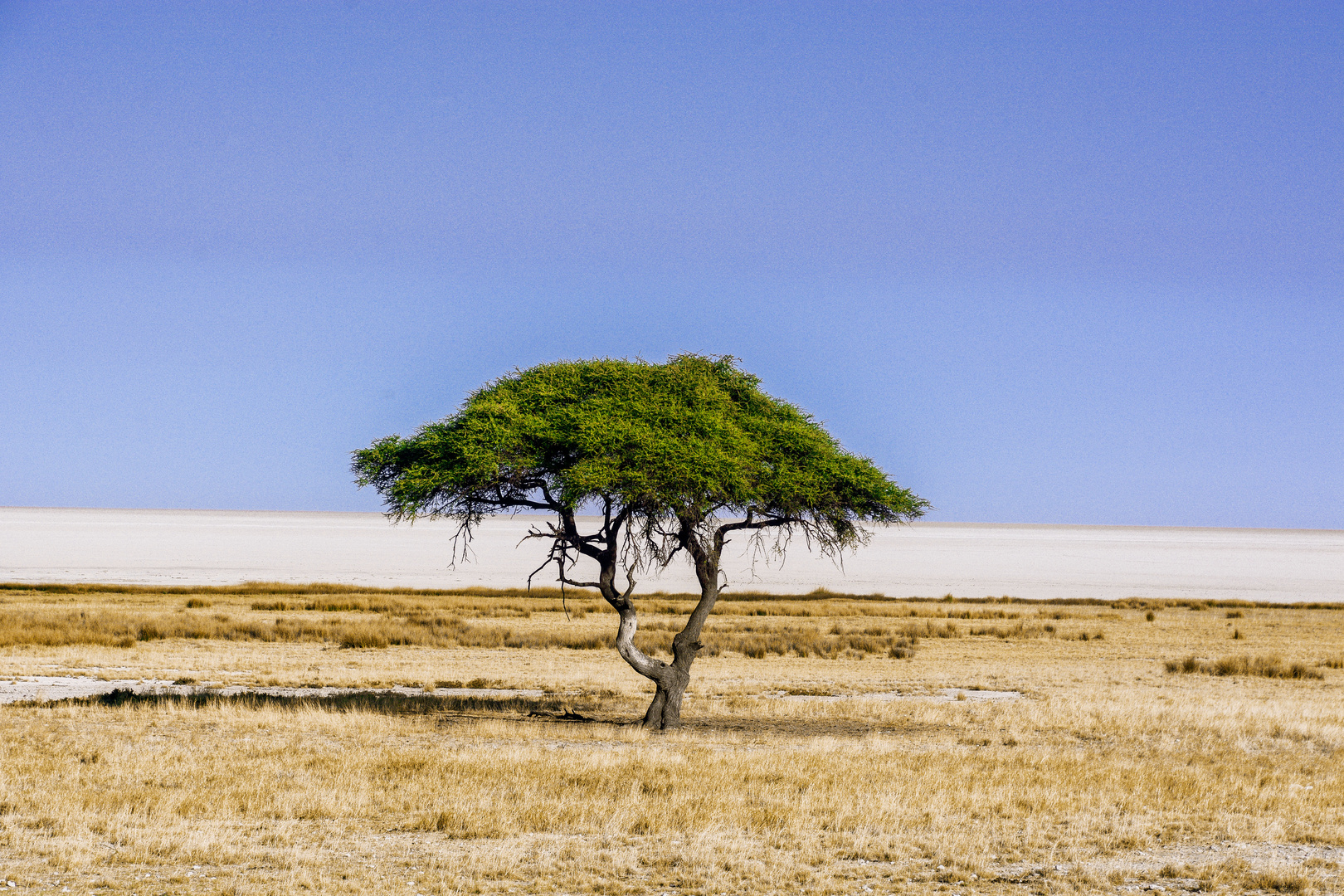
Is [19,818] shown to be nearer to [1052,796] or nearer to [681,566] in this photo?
[1052,796]

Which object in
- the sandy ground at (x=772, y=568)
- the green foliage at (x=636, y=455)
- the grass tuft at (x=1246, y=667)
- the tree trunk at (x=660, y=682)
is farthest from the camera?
the sandy ground at (x=772, y=568)

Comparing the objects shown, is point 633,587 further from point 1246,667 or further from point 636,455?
point 1246,667

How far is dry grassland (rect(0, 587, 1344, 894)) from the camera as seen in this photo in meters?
11.2

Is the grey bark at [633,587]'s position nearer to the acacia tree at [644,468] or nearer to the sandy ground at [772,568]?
the acacia tree at [644,468]

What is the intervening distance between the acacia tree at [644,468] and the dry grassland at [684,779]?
11.4ft

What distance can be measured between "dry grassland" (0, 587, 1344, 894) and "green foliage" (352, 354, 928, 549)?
171 inches

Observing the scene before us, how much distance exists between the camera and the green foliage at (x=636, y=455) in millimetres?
20359

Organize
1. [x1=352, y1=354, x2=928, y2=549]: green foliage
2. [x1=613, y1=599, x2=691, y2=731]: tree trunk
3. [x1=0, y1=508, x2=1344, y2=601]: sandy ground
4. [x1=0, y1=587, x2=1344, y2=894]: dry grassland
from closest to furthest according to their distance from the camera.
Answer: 1. [x1=0, y1=587, x2=1344, y2=894]: dry grassland
2. [x1=352, y1=354, x2=928, y2=549]: green foliage
3. [x1=613, y1=599, x2=691, y2=731]: tree trunk
4. [x1=0, y1=508, x2=1344, y2=601]: sandy ground

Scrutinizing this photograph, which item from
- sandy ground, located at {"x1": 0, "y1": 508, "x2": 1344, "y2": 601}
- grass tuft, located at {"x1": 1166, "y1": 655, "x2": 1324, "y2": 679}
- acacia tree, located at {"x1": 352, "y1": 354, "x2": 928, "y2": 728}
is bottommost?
grass tuft, located at {"x1": 1166, "y1": 655, "x2": 1324, "y2": 679}

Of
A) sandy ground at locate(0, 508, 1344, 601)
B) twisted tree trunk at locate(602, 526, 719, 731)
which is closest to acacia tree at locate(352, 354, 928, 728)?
twisted tree trunk at locate(602, 526, 719, 731)

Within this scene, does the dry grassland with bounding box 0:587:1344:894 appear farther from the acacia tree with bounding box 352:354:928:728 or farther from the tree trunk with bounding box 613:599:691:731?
the acacia tree with bounding box 352:354:928:728

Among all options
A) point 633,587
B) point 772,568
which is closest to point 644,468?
point 633,587

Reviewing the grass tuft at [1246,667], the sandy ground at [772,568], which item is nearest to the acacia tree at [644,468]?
the grass tuft at [1246,667]

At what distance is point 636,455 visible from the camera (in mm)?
20250
